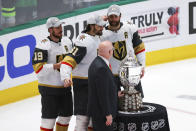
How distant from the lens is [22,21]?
813 cm

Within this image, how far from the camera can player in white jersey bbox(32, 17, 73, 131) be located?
16.8ft

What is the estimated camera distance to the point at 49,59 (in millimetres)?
5195

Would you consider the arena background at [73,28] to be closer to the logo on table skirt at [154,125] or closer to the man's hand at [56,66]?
the man's hand at [56,66]

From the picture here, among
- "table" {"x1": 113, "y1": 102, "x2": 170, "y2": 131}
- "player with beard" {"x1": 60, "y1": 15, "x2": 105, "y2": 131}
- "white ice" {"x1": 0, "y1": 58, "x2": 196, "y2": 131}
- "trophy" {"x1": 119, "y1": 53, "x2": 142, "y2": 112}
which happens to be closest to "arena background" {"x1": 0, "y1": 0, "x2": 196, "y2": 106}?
"white ice" {"x1": 0, "y1": 58, "x2": 196, "y2": 131}

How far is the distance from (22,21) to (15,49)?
51 centimetres

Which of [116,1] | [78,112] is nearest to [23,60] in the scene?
[116,1]

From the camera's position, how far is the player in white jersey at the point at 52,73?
5.12 metres

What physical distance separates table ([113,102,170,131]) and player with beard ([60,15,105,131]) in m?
0.56

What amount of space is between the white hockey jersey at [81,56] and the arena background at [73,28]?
9.80ft

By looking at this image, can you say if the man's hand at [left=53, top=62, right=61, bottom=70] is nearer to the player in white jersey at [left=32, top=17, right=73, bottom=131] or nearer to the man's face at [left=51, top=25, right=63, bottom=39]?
the player in white jersey at [left=32, top=17, right=73, bottom=131]

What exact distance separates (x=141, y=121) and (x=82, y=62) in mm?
973

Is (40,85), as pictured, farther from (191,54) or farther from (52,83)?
(191,54)

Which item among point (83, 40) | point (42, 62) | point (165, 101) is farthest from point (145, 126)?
point (165, 101)

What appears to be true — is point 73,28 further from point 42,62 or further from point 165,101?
point 42,62
